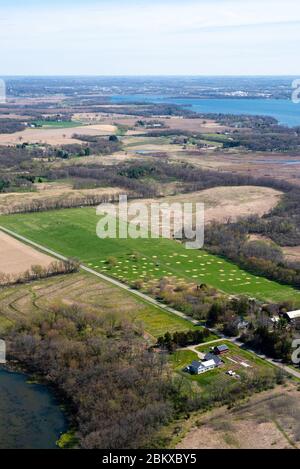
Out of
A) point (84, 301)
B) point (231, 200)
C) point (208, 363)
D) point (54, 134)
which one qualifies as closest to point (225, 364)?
point (208, 363)

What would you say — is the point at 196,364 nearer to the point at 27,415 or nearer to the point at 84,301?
the point at 27,415

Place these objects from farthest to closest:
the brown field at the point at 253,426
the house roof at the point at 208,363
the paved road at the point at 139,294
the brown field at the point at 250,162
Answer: the brown field at the point at 250,162
the paved road at the point at 139,294
the house roof at the point at 208,363
the brown field at the point at 253,426

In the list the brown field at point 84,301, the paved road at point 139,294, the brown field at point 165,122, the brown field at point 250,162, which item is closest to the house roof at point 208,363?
the paved road at point 139,294

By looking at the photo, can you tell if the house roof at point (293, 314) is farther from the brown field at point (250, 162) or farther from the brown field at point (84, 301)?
the brown field at point (250, 162)

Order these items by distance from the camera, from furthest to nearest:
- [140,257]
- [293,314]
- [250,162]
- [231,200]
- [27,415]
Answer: [250,162] < [231,200] < [140,257] < [293,314] < [27,415]

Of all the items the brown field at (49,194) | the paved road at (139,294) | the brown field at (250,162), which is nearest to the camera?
the paved road at (139,294)

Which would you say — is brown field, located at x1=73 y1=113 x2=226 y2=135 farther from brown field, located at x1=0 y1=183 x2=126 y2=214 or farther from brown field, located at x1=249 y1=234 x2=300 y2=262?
brown field, located at x1=249 y1=234 x2=300 y2=262

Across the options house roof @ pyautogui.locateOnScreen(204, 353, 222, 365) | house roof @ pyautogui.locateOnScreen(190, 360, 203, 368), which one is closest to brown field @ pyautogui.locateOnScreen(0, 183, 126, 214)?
house roof @ pyautogui.locateOnScreen(204, 353, 222, 365)
